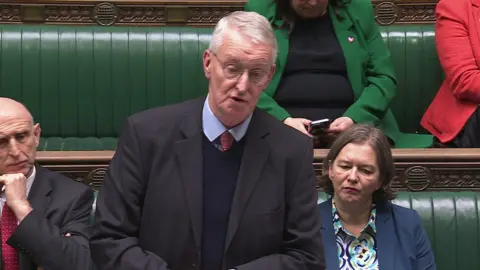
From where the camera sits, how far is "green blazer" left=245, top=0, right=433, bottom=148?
1113 millimetres

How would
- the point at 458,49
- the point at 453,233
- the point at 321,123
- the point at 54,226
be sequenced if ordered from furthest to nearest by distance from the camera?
the point at 458,49, the point at 321,123, the point at 453,233, the point at 54,226

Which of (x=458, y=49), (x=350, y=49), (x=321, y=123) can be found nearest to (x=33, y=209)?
(x=321, y=123)

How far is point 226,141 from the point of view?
0.57 m

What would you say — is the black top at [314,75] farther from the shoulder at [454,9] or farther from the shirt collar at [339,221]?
the shirt collar at [339,221]

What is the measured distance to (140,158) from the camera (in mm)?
557

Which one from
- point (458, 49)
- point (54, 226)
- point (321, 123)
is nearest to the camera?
point (54, 226)

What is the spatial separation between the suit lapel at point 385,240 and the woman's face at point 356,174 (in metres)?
0.03

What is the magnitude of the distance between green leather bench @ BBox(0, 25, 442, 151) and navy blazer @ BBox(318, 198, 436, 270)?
50cm

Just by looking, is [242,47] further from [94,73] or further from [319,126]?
[94,73]

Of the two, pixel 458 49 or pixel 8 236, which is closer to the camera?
pixel 8 236

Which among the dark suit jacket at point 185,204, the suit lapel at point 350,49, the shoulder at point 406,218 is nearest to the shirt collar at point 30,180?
the dark suit jacket at point 185,204

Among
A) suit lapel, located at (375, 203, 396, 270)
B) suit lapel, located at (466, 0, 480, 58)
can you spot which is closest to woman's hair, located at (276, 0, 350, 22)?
suit lapel, located at (466, 0, 480, 58)

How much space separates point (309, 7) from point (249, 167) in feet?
1.89

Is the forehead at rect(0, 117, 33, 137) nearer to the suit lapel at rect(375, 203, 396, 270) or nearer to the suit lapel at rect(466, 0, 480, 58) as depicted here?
the suit lapel at rect(375, 203, 396, 270)
